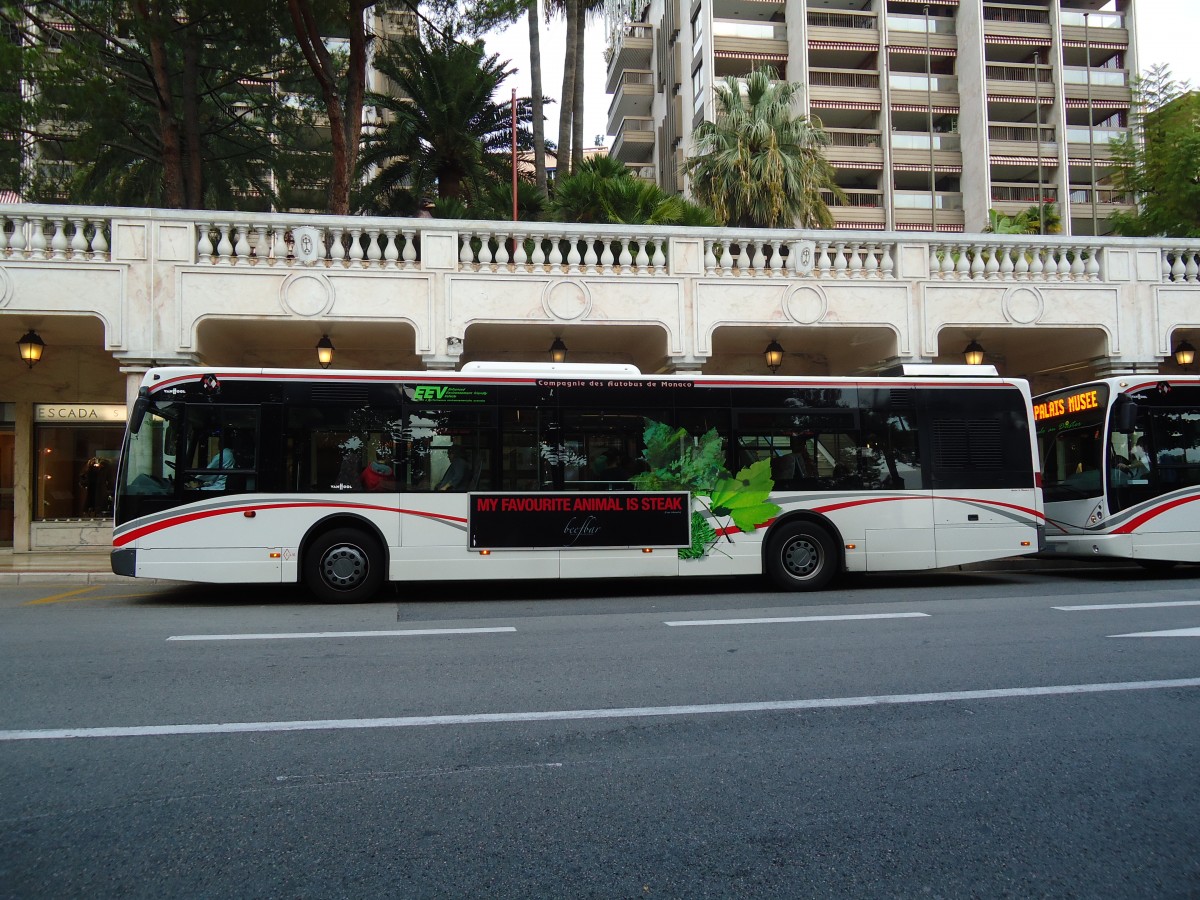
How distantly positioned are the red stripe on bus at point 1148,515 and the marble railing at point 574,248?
5484mm

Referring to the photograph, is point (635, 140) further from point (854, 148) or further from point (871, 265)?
point (871, 265)

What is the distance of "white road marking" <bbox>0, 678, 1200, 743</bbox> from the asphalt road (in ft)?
0.08

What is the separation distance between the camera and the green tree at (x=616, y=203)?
61.8ft

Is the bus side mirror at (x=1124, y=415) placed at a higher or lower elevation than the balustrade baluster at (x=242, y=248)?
lower

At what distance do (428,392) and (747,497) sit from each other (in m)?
4.35

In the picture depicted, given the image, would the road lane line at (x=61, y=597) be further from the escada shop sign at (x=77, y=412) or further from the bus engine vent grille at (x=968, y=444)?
the bus engine vent grille at (x=968, y=444)

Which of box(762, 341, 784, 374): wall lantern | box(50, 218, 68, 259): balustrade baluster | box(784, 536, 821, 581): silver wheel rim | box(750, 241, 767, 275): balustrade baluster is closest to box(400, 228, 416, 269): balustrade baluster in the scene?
box(50, 218, 68, 259): balustrade baluster

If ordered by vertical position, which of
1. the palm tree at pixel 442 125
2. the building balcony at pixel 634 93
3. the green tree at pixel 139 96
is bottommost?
the green tree at pixel 139 96

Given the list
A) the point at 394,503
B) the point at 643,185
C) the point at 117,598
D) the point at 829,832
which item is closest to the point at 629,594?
the point at 394,503

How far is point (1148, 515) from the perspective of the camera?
1199cm

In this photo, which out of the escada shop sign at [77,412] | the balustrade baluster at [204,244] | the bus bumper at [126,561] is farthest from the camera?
the escada shop sign at [77,412]

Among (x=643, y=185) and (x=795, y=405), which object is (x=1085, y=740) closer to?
(x=795, y=405)

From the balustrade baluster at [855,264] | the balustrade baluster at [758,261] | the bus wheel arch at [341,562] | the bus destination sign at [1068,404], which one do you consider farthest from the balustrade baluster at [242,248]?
the bus destination sign at [1068,404]

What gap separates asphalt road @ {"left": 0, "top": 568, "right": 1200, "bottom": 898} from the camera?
3.07 metres
